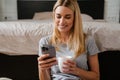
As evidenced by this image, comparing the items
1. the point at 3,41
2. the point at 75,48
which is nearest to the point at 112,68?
the point at 75,48

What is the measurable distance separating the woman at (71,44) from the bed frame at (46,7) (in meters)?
2.37

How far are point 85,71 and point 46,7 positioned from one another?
255 cm

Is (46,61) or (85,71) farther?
(85,71)

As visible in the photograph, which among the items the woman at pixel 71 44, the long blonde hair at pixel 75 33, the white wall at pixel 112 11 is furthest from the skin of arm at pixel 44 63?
the white wall at pixel 112 11

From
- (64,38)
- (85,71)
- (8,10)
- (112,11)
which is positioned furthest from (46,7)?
(85,71)

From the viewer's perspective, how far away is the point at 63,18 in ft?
4.34

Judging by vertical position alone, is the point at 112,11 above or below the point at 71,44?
above

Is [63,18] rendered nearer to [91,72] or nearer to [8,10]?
[91,72]

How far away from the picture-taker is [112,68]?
5.95ft

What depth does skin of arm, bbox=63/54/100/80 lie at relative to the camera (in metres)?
1.15

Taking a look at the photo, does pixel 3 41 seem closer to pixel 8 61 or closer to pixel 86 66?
pixel 8 61

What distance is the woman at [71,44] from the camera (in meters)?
1.31

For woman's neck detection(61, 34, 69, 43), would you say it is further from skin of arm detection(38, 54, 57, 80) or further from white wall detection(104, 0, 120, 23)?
white wall detection(104, 0, 120, 23)

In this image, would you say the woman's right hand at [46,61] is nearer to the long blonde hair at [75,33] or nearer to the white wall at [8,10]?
the long blonde hair at [75,33]
